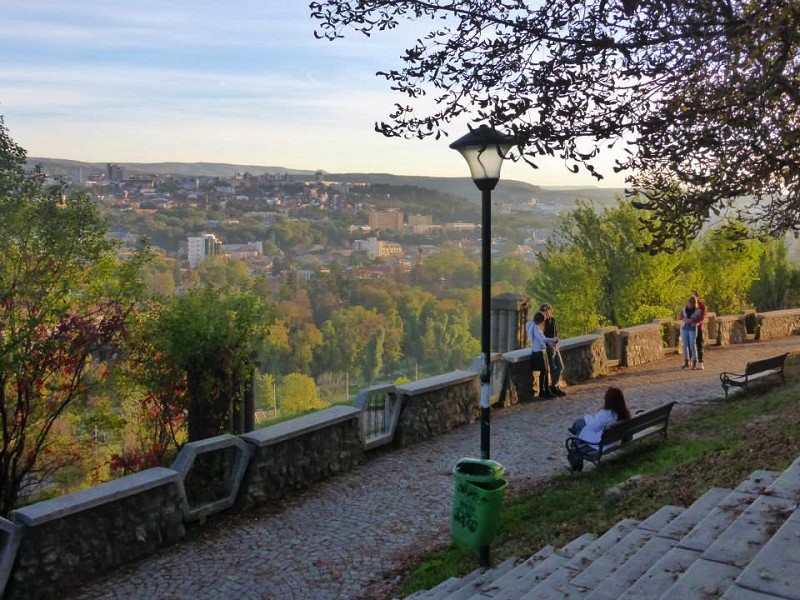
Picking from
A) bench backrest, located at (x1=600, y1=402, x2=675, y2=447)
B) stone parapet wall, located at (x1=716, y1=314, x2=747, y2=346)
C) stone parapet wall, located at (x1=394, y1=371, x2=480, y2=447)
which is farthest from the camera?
stone parapet wall, located at (x1=716, y1=314, x2=747, y2=346)

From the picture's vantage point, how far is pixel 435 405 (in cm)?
1082

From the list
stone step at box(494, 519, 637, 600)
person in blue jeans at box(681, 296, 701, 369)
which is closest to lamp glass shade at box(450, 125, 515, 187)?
stone step at box(494, 519, 637, 600)

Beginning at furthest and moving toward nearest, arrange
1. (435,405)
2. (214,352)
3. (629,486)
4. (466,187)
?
1. (466,187)
2. (435,405)
3. (214,352)
4. (629,486)

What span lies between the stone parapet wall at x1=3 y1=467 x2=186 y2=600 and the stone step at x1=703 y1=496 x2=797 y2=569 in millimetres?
4959

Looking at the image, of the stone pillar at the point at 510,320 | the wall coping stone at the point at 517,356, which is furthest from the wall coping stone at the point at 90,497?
the stone pillar at the point at 510,320

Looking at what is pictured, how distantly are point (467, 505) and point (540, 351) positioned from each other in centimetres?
718

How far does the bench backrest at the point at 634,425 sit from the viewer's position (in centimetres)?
779

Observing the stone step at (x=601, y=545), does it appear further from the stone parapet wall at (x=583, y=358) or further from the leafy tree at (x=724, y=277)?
the leafy tree at (x=724, y=277)

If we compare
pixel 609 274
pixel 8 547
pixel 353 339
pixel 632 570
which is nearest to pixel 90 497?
pixel 8 547

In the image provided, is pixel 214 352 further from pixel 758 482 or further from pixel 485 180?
pixel 758 482

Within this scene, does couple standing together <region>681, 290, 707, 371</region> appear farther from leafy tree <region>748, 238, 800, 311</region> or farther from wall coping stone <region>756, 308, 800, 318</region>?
leafy tree <region>748, 238, 800, 311</region>

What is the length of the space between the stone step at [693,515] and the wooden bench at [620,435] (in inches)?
84.6

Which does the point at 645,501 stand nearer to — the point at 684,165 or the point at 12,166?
the point at 684,165

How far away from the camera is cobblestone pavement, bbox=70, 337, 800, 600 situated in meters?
6.10
